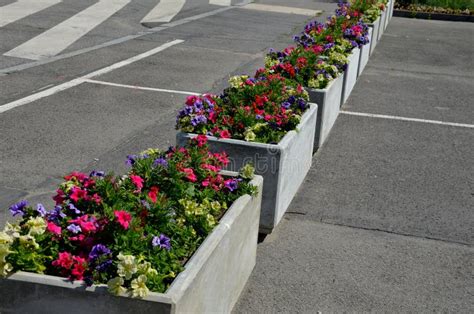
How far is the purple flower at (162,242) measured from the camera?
3.85 meters

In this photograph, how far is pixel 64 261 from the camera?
3.59 m

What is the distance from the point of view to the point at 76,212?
410 cm

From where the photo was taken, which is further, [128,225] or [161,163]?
[161,163]

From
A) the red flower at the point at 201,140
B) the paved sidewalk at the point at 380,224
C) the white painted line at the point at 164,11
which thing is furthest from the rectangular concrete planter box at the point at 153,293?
the white painted line at the point at 164,11

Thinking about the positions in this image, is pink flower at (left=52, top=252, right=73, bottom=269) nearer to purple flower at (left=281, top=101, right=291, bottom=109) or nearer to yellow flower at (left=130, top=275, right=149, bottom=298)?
yellow flower at (left=130, top=275, right=149, bottom=298)

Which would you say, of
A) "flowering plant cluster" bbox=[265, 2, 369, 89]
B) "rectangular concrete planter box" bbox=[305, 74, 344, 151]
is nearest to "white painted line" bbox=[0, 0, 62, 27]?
"flowering plant cluster" bbox=[265, 2, 369, 89]

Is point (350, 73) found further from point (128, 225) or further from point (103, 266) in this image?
point (103, 266)

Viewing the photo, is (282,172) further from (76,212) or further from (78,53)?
(78,53)

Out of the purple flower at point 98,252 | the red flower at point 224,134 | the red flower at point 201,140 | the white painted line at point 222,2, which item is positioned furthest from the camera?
the white painted line at point 222,2

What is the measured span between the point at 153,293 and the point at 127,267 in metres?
0.17

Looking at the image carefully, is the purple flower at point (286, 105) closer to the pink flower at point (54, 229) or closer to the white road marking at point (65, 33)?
the pink flower at point (54, 229)

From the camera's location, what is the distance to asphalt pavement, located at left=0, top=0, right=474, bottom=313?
5.54 m

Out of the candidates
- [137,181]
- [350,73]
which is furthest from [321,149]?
[137,181]

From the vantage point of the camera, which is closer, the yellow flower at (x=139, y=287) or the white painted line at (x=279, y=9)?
the yellow flower at (x=139, y=287)
